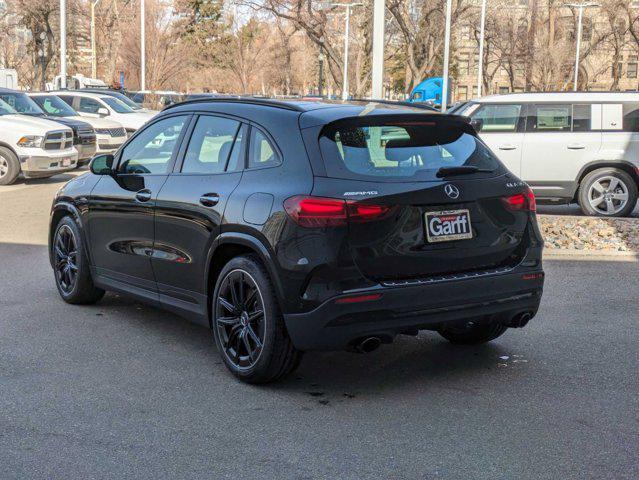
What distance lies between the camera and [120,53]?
216 ft

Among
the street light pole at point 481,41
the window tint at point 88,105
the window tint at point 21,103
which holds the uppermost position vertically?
the street light pole at point 481,41

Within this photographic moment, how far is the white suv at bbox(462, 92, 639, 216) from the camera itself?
1386 centimetres

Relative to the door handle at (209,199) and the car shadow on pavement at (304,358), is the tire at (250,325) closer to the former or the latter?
the car shadow on pavement at (304,358)

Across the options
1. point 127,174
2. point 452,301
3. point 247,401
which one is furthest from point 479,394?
point 127,174

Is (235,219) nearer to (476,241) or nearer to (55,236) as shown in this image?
(476,241)

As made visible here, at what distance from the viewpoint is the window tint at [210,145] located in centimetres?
591

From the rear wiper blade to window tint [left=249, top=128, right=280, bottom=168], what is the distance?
93 centimetres

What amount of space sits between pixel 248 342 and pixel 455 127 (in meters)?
1.81

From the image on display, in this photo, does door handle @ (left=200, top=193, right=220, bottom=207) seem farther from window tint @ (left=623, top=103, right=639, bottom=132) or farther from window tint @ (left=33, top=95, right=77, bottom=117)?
window tint @ (left=33, top=95, right=77, bottom=117)

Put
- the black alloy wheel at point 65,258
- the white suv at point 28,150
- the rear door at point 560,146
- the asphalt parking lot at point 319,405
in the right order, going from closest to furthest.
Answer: the asphalt parking lot at point 319,405 < the black alloy wheel at point 65,258 < the rear door at point 560,146 < the white suv at point 28,150

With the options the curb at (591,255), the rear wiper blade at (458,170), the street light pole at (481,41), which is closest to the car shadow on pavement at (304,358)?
the rear wiper blade at (458,170)

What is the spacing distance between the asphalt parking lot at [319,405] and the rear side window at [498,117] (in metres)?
7.10

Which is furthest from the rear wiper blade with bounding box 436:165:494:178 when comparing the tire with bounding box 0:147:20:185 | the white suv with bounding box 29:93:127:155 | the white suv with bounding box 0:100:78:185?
the white suv with bounding box 29:93:127:155

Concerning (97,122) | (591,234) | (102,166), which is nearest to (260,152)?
(102,166)
